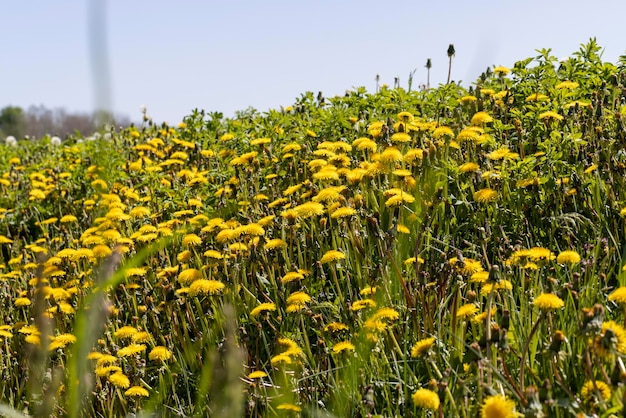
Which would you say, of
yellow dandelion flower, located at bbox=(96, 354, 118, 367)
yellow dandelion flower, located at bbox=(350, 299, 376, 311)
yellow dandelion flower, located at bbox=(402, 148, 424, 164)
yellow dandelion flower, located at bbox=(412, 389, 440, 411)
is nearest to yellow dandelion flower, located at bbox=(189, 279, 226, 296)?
yellow dandelion flower, located at bbox=(96, 354, 118, 367)

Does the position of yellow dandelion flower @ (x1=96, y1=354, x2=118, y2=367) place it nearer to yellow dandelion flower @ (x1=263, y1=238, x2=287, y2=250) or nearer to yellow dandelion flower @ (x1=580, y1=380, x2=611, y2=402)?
yellow dandelion flower @ (x1=263, y1=238, x2=287, y2=250)

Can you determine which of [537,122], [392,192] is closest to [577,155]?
[537,122]

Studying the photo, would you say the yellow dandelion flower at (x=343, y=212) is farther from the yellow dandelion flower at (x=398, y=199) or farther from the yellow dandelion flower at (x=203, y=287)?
the yellow dandelion flower at (x=203, y=287)

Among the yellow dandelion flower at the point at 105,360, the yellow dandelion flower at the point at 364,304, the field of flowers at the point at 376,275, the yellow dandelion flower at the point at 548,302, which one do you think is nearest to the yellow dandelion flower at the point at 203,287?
the field of flowers at the point at 376,275

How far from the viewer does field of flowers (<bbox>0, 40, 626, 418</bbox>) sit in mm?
2162

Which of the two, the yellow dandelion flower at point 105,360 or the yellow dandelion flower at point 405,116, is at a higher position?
the yellow dandelion flower at point 405,116

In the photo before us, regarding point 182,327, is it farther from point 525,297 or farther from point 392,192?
point 525,297

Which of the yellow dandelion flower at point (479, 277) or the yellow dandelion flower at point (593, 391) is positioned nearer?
the yellow dandelion flower at point (593, 391)

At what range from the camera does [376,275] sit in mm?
2906

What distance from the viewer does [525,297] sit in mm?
2572

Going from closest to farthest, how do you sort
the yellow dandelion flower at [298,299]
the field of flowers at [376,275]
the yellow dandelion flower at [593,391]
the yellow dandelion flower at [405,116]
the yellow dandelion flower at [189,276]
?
1. the yellow dandelion flower at [593,391]
2. the field of flowers at [376,275]
3. the yellow dandelion flower at [298,299]
4. the yellow dandelion flower at [189,276]
5. the yellow dandelion flower at [405,116]

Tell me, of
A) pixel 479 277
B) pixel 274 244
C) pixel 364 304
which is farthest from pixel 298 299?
pixel 479 277

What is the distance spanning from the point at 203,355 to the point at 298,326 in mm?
595

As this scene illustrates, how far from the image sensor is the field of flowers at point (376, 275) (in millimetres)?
2162
